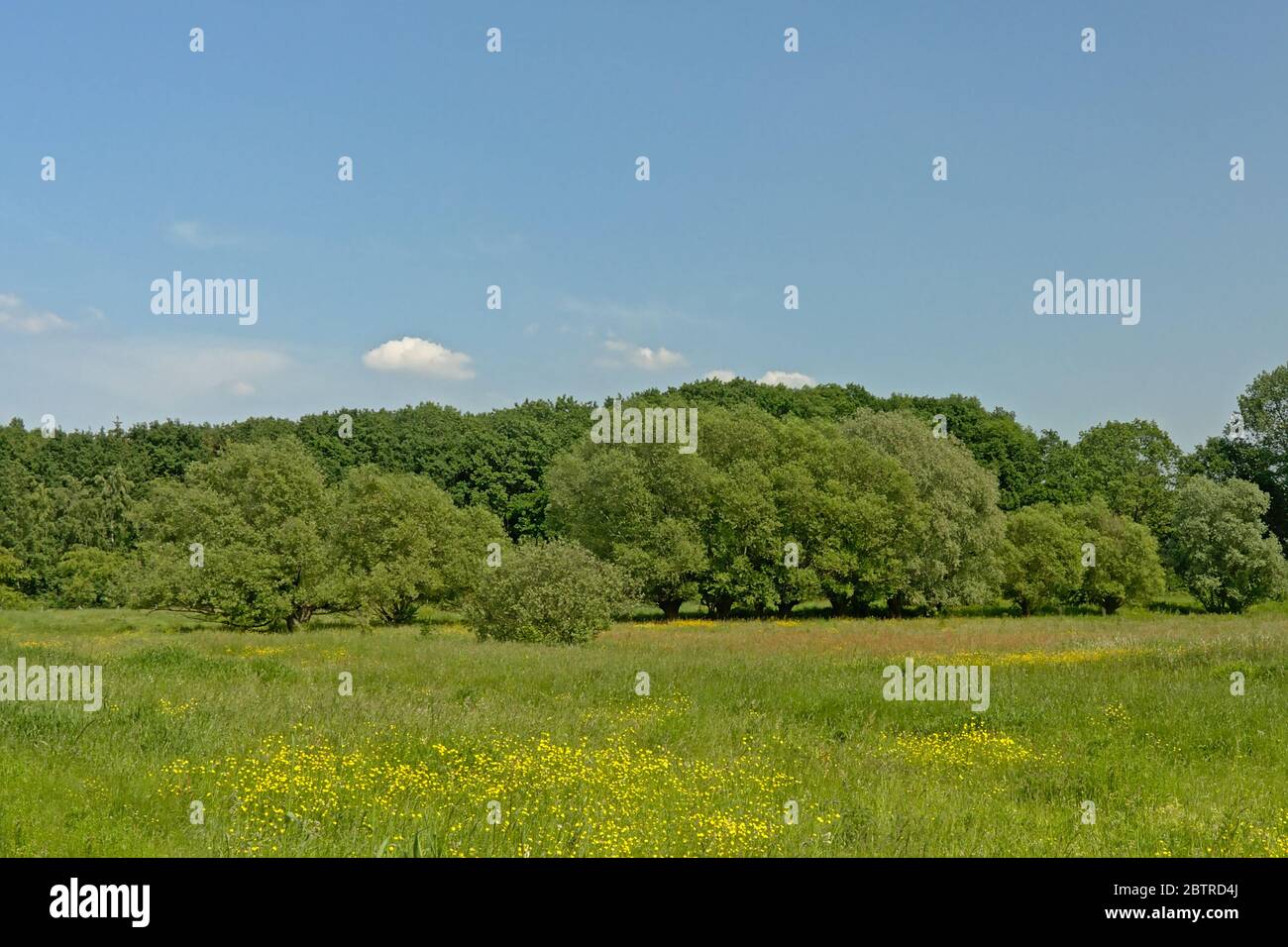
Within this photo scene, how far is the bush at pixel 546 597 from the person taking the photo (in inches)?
1172

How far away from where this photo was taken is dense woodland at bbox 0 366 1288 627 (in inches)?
1780

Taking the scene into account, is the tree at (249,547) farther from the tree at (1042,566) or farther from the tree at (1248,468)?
the tree at (1248,468)

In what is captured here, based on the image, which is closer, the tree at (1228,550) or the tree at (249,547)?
the tree at (249,547)

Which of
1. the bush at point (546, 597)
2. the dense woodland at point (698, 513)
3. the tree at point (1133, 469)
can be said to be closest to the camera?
the bush at point (546, 597)

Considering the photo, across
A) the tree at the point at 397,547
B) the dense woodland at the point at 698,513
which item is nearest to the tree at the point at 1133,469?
the dense woodland at the point at 698,513

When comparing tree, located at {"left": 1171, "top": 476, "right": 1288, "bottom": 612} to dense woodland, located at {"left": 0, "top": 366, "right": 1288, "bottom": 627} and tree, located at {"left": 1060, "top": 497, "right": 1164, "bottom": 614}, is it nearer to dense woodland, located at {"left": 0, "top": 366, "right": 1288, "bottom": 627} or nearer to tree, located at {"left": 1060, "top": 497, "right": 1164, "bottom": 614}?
dense woodland, located at {"left": 0, "top": 366, "right": 1288, "bottom": 627}

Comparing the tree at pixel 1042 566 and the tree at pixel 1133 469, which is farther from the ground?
the tree at pixel 1133 469

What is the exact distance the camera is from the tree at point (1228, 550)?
57.2 meters

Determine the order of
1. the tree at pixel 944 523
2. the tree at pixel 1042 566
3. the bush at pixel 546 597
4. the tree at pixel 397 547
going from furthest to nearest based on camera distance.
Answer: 1. the tree at pixel 1042 566
2. the tree at pixel 944 523
3. the tree at pixel 397 547
4. the bush at pixel 546 597

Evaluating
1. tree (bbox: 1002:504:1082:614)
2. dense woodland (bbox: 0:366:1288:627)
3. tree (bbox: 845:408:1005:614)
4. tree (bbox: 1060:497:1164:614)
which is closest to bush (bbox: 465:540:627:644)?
dense woodland (bbox: 0:366:1288:627)

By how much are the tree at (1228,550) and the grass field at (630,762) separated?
43.9 m

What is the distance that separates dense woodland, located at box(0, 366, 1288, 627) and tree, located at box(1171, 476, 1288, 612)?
5.6 inches

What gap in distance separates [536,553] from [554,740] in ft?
62.8
